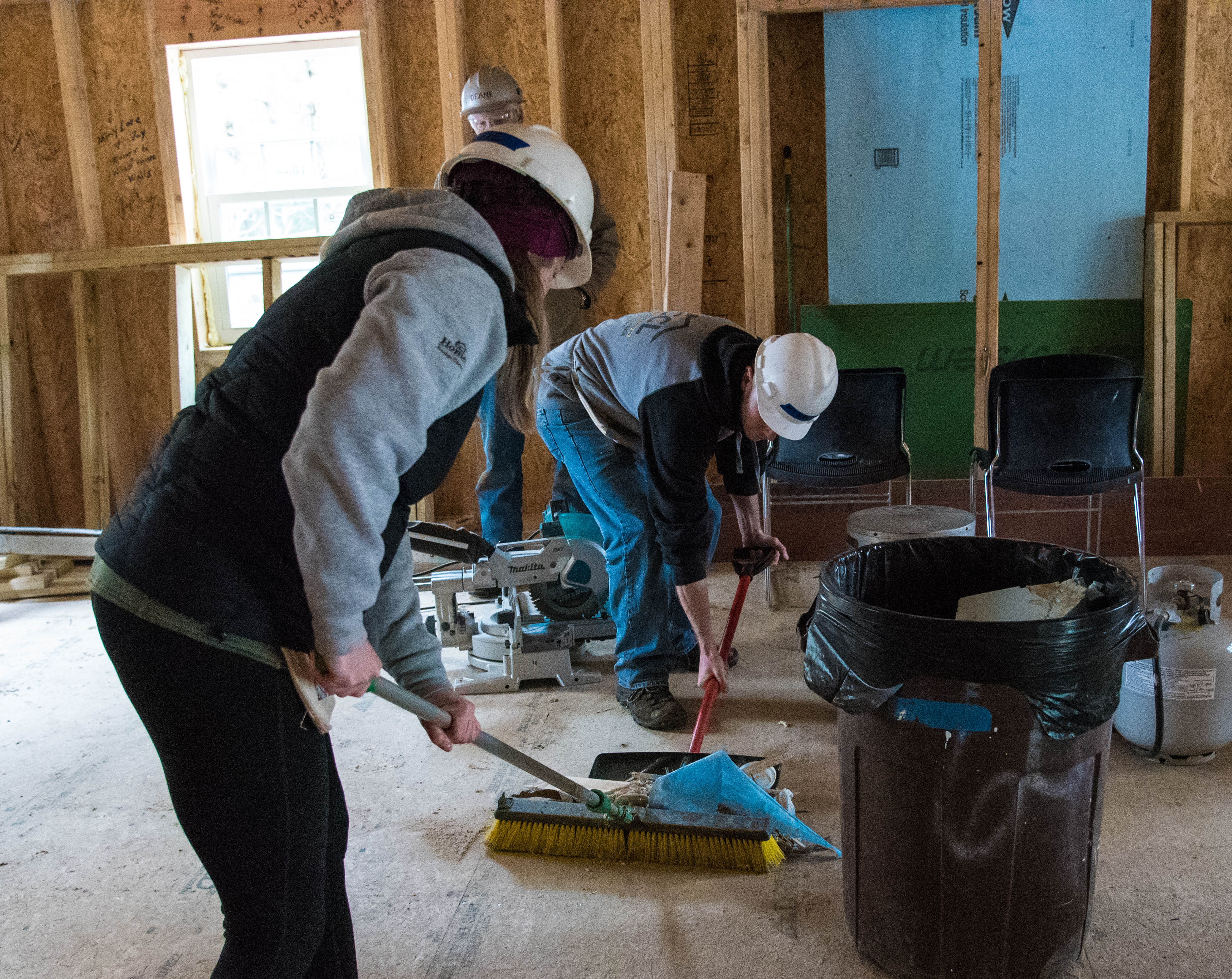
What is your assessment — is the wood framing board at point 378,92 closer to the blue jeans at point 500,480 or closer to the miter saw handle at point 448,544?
the blue jeans at point 500,480

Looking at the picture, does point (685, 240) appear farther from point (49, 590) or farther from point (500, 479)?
point (49, 590)

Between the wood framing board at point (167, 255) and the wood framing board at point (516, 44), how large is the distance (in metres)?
1.06

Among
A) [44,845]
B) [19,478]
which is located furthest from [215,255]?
[44,845]

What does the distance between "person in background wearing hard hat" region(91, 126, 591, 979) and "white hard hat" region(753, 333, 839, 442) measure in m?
0.94

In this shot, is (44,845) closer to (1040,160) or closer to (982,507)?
(982,507)

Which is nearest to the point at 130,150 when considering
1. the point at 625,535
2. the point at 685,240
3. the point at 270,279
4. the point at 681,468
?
the point at 270,279

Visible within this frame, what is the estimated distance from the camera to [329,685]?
97 cm

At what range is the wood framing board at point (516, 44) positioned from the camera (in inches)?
162

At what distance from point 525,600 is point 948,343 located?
7.66 feet

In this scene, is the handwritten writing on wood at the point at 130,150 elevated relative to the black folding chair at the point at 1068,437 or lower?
elevated

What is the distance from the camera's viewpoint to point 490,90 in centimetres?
360

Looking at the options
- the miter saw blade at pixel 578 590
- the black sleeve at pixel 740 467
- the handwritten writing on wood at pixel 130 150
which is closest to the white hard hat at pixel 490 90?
the handwritten writing on wood at pixel 130 150

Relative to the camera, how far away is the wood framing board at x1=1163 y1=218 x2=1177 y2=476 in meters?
3.95

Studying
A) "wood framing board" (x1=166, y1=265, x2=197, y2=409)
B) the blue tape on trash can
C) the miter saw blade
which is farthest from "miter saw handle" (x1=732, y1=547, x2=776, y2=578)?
"wood framing board" (x1=166, y1=265, x2=197, y2=409)
